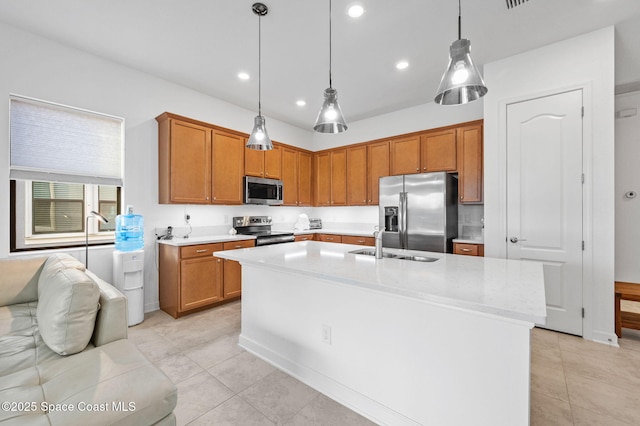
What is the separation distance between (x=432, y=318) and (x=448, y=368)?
0.25 metres

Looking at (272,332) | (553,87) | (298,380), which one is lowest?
(298,380)

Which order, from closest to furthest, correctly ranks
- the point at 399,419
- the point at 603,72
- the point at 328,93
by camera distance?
the point at 399,419 < the point at 328,93 < the point at 603,72

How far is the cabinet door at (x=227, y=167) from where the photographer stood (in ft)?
13.0

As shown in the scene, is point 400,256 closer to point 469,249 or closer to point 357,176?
point 469,249

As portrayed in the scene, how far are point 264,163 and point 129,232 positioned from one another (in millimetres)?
2188

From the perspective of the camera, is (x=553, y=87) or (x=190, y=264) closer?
(x=553, y=87)

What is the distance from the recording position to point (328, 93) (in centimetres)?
227

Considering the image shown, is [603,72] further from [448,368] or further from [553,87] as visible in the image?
[448,368]

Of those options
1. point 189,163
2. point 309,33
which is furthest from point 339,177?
point 309,33

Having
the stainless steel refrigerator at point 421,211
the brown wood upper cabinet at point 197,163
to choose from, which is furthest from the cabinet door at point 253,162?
the stainless steel refrigerator at point 421,211

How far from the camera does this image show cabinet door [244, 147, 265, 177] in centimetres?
436

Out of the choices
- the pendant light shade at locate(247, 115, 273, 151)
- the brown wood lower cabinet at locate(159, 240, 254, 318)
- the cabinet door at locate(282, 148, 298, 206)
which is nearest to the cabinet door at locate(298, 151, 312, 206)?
the cabinet door at locate(282, 148, 298, 206)

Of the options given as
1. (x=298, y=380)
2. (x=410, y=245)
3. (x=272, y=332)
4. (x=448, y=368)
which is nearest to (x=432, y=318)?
(x=448, y=368)

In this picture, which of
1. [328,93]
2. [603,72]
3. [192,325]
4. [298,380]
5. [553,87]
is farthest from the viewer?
[192,325]
